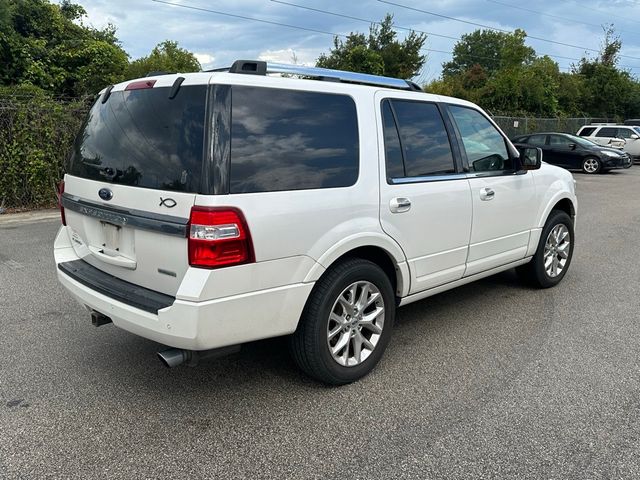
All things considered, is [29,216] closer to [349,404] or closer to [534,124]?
[349,404]

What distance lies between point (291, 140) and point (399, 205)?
3.02 feet

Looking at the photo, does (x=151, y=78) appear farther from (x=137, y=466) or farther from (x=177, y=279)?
(x=137, y=466)

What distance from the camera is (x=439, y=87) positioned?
1326 inches

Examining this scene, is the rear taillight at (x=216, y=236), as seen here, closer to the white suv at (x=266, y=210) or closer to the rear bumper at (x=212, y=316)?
the white suv at (x=266, y=210)

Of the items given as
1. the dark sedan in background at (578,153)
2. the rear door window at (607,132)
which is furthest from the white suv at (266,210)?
the rear door window at (607,132)

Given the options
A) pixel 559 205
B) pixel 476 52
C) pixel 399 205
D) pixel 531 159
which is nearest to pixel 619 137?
pixel 559 205

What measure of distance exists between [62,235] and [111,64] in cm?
1998

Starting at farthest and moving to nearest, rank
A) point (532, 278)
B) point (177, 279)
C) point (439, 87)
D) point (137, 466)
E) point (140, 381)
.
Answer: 1. point (439, 87)
2. point (532, 278)
3. point (140, 381)
4. point (177, 279)
5. point (137, 466)

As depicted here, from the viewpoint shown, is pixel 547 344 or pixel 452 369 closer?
pixel 452 369

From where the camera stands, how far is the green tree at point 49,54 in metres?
18.9

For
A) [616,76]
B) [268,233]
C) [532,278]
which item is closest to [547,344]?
[532,278]

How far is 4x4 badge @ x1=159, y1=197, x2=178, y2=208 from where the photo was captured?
8.89ft

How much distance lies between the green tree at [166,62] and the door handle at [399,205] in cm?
1950

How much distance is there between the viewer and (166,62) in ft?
86.8
